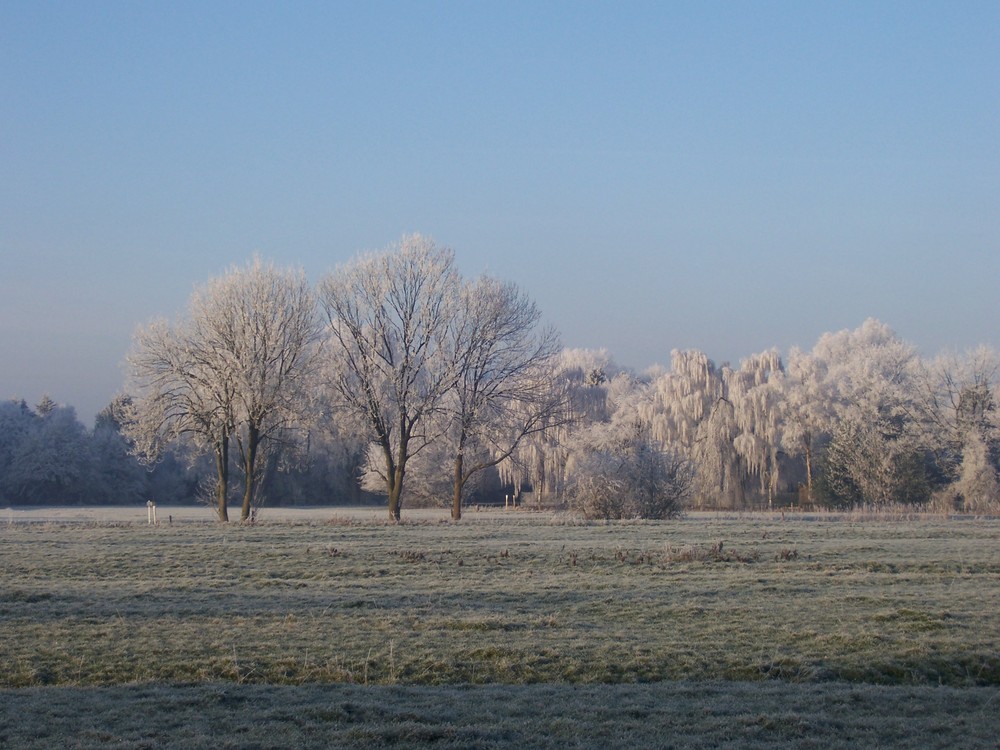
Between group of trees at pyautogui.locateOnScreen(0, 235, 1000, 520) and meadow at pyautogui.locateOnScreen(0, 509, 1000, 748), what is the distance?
18.7 meters

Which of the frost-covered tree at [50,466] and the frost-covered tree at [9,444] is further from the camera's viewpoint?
the frost-covered tree at [9,444]

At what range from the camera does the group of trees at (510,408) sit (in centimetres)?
3953

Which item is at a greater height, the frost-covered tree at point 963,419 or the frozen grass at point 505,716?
the frost-covered tree at point 963,419

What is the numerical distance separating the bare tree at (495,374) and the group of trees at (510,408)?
0.09 meters

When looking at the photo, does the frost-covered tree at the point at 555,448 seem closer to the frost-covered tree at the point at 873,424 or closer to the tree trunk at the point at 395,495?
the tree trunk at the point at 395,495

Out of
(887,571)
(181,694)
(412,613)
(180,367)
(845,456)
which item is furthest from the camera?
(845,456)

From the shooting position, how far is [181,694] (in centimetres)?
867

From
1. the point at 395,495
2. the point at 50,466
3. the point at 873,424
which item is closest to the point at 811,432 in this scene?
the point at 873,424

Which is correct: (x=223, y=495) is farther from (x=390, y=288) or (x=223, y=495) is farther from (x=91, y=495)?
(x=91, y=495)

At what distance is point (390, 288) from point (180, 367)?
9441mm

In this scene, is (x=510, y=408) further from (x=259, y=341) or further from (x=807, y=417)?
(x=807, y=417)

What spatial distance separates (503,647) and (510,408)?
107ft

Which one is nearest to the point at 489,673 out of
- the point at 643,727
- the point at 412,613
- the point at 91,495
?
the point at 643,727

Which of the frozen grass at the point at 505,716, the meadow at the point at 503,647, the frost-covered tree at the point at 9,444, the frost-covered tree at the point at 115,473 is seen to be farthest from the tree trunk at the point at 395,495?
the frost-covered tree at the point at 9,444
